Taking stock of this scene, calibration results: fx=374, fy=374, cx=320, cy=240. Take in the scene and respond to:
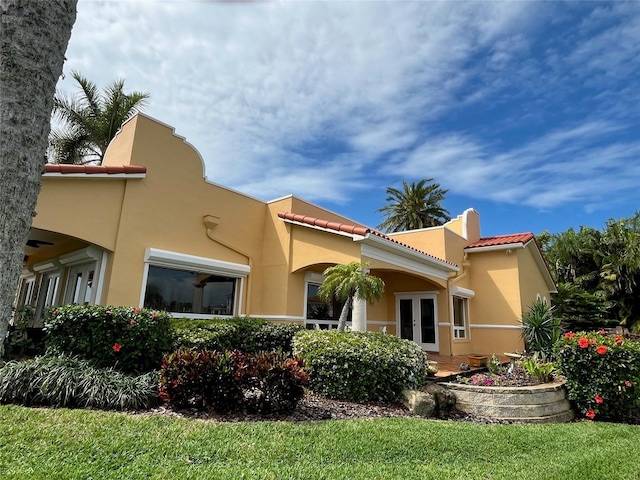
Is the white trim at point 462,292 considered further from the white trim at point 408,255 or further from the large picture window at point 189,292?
the large picture window at point 189,292

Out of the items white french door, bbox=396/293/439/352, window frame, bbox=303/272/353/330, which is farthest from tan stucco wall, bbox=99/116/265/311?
white french door, bbox=396/293/439/352

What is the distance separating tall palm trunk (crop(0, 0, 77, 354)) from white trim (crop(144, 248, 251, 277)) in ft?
26.5

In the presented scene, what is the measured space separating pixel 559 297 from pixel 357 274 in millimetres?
22811

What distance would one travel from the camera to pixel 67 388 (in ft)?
19.9

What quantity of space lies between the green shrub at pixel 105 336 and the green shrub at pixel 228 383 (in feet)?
4.96

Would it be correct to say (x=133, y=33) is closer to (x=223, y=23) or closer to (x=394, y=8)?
(x=223, y=23)

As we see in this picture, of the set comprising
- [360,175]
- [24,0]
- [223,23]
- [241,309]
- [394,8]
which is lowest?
[241,309]

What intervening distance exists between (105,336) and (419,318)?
12.8 metres

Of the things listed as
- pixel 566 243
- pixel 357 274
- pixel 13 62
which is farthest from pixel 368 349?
pixel 566 243

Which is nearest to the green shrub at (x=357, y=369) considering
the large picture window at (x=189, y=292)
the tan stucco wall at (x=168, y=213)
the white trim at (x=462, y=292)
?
the large picture window at (x=189, y=292)

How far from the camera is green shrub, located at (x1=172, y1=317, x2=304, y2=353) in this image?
836 cm

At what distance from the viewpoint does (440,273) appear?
50.7 feet

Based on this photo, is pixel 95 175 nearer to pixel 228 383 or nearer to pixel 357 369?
pixel 228 383

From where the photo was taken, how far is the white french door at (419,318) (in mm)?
16188
